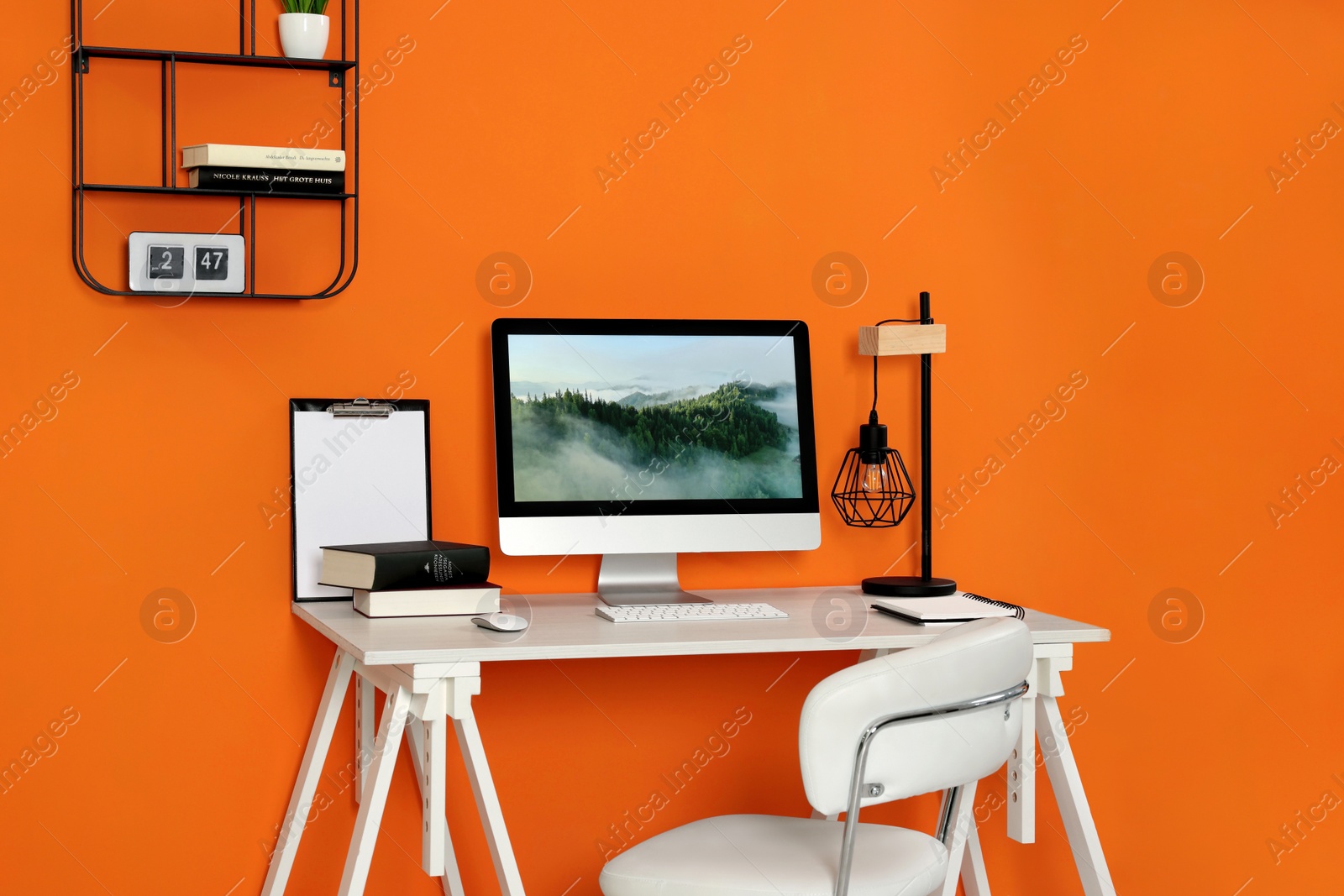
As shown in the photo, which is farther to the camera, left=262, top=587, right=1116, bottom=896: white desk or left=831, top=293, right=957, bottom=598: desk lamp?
left=831, top=293, right=957, bottom=598: desk lamp

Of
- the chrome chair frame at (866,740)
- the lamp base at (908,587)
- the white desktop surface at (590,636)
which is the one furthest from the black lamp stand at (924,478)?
the chrome chair frame at (866,740)

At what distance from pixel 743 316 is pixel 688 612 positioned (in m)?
0.73

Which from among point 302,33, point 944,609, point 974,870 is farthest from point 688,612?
point 302,33

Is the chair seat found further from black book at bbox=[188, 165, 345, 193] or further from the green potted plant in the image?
the green potted plant

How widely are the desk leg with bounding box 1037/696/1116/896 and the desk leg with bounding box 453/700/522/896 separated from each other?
0.95 metres

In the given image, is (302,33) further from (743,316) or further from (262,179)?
(743,316)

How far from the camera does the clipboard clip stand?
2.22 m

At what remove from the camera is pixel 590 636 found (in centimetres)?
183

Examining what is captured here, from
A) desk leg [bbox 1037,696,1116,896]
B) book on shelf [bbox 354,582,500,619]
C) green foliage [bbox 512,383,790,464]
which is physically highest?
Answer: green foliage [bbox 512,383,790,464]

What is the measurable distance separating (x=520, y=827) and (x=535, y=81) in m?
1.53

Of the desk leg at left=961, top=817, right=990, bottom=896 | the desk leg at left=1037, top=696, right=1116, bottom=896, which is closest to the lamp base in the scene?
the desk leg at left=1037, top=696, right=1116, bottom=896

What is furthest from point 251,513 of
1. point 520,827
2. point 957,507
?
point 957,507

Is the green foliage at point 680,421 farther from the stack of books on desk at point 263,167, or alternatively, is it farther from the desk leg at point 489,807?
the desk leg at point 489,807

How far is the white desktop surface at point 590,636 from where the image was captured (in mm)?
1708
